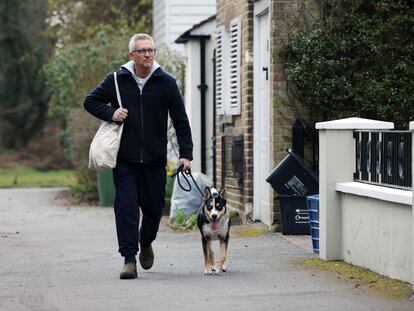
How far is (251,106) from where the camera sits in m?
16.8

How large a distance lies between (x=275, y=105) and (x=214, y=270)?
418 cm

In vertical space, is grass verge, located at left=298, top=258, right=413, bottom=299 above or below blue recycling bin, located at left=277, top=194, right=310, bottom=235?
below

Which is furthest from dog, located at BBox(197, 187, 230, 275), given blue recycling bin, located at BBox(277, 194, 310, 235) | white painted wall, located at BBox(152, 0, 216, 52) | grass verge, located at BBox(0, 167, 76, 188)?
grass verge, located at BBox(0, 167, 76, 188)

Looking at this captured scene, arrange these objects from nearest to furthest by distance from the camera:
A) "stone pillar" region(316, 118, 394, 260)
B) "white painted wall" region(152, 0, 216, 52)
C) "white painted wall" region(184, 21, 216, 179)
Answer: "stone pillar" region(316, 118, 394, 260) → "white painted wall" region(184, 21, 216, 179) → "white painted wall" region(152, 0, 216, 52)

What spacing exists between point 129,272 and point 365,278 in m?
2.01

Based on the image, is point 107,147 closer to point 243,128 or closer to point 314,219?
point 314,219

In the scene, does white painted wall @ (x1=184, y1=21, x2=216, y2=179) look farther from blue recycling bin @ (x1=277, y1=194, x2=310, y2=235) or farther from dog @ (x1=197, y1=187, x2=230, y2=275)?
dog @ (x1=197, y1=187, x2=230, y2=275)

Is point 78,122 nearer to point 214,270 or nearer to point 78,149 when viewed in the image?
point 78,149

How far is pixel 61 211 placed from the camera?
2320 cm

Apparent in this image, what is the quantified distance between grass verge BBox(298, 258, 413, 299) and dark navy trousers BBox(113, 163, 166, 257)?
1.62 meters

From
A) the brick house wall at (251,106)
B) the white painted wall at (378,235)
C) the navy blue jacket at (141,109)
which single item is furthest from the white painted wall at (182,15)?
the navy blue jacket at (141,109)

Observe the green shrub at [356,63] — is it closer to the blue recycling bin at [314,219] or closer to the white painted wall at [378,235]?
the blue recycling bin at [314,219]

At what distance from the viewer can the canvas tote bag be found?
11094 millimetres

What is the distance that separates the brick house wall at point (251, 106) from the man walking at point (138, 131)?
3986mm
